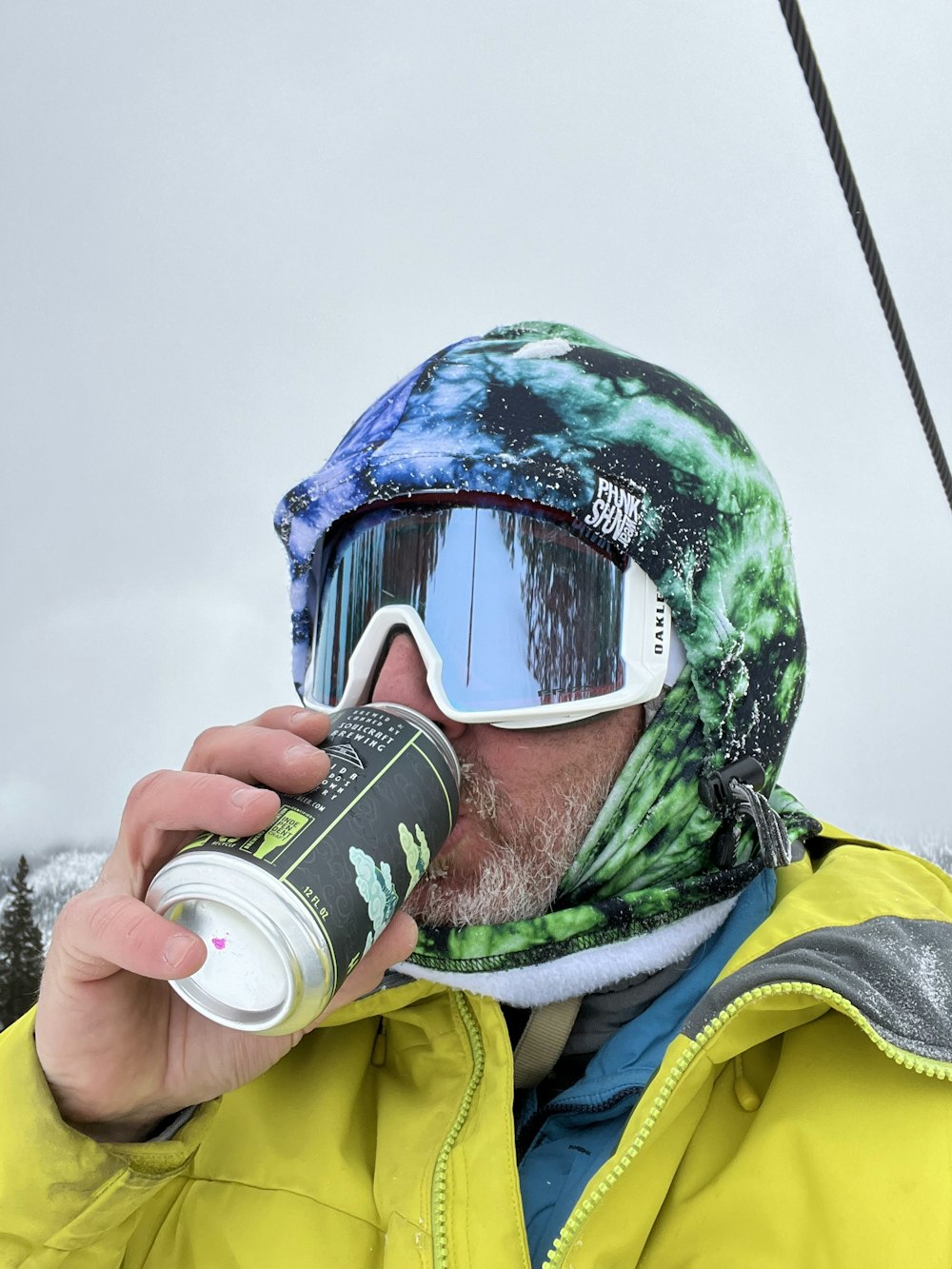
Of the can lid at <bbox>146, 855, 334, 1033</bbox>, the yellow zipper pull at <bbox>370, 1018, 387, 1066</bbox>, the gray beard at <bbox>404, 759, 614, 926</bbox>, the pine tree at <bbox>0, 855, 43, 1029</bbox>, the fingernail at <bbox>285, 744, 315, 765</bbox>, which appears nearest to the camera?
the can lid at <bbox>146, 855, 334, 1033</bbox>

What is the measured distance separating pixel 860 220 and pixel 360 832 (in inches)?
63.9

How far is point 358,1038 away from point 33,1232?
497 mm

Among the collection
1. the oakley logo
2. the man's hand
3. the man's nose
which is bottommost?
the man's hand

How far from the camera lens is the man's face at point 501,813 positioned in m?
1.30

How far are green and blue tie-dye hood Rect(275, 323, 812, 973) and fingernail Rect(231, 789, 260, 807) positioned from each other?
52 centimetres

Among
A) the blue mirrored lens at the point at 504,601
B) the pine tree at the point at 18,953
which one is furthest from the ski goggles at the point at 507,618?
the pine tree at the point at 18,953

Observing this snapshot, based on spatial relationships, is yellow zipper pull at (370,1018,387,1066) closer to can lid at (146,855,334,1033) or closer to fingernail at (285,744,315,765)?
can lid at (146,855,334,1033)

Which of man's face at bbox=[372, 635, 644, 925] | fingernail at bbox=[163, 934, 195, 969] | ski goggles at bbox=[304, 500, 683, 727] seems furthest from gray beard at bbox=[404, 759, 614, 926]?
fingernail at bbox=[163, 934, 195, 969]

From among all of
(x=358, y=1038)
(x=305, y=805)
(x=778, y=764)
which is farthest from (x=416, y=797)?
(x=778, y=764)

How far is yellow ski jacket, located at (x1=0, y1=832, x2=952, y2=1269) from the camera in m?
0.95

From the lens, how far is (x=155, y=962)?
0.84m

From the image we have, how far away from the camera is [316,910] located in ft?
2.63

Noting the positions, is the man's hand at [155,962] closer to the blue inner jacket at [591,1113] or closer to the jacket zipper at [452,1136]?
the jacket zipper at [452,1136]

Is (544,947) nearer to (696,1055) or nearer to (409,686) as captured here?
(696,1055)
